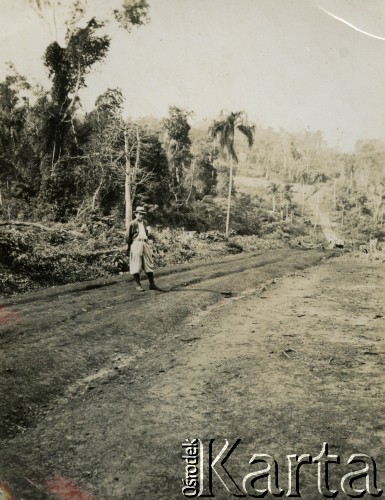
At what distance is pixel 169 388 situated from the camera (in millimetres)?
3578

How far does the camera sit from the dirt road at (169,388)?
8.02ft

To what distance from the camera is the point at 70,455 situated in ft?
8.45

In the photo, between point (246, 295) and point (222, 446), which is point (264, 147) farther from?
point (222, 446)

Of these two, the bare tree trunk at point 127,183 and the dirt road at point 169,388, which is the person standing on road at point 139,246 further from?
the bare tree trunk at point 127,183

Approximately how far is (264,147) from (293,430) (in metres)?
74.4

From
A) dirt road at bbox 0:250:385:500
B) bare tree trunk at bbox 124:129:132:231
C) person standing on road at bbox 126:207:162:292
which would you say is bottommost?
dirt road at bbox 0:250:385:500

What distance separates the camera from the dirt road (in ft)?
8.02

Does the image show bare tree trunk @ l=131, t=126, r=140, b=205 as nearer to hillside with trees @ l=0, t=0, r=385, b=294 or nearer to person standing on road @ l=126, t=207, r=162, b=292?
hillside with trees @ l=0, t=0, r=385, b=294

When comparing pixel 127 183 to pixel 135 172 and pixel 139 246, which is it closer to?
pixel 135 172

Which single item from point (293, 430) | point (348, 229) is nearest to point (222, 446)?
point (293, 430)

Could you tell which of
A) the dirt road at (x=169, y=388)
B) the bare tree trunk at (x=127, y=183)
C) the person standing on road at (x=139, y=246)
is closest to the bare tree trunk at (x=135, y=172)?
the bare tree trunk at (x=127, y=183)

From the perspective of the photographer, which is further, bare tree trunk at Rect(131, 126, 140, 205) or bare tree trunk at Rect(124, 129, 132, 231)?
bare tree trunk at Rect(131, 126, 140, 205)

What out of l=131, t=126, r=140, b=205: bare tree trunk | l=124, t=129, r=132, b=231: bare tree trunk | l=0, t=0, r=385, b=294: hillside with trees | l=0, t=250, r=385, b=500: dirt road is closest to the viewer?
l=0, t=250, r=385, b=500: dirt road

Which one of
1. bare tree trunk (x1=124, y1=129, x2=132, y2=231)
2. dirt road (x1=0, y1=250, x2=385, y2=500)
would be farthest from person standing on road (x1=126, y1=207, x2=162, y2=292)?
bare tree trunk (x1=124, y1=129, x2=132, y2=231)
